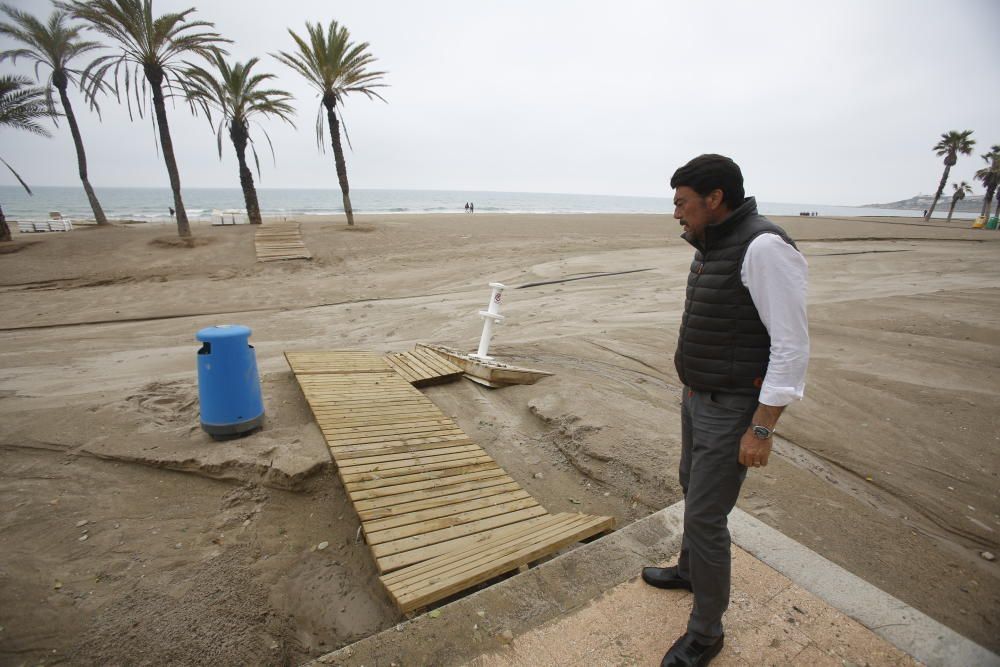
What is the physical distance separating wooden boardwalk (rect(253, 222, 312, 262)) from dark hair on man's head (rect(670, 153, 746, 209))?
48.7ft

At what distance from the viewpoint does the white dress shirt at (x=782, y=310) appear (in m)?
1.70

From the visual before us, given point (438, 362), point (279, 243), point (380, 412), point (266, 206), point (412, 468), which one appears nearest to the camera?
point (412, 468)

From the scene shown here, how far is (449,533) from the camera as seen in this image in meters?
3.12

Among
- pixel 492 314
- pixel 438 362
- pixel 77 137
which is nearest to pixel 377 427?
pixel 438 362

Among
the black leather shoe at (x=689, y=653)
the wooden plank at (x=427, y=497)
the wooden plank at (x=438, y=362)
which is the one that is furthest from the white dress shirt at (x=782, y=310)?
the wooden plank at (x=438, y=362)

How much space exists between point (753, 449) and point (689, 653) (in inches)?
38.6

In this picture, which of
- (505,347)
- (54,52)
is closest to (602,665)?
(505,347)

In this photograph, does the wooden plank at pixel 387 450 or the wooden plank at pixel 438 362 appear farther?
the wooden plank at pixel 438 362

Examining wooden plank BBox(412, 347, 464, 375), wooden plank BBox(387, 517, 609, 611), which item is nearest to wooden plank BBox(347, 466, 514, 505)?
wooden plank BBox(387, 517, 609, 611)

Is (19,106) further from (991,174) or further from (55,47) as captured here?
(991,174)

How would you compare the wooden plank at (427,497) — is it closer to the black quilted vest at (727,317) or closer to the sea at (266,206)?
the black quilted vest at (727,317)

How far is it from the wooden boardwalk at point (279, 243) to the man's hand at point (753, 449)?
1518cm

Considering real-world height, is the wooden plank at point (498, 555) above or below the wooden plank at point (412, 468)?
above

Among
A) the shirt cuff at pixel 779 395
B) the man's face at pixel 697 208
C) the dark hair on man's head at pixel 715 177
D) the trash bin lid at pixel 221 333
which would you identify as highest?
the dark hair on man's head at pixel 715 177
